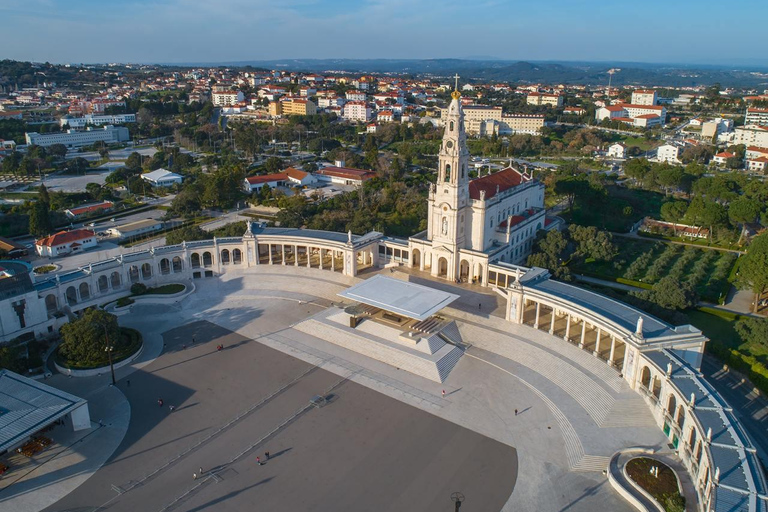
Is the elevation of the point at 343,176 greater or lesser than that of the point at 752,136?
lesser

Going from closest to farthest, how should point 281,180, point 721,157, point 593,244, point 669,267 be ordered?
point 593,244 → point 669,267 → point 281,180 → point 721,157

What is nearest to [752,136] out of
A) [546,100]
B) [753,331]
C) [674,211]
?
[674,211]

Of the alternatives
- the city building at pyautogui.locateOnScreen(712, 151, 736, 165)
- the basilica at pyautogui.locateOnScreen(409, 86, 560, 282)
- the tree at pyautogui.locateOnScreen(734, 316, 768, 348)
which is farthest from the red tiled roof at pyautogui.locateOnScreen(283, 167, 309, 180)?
the city building at pyautogui.locateOnScreen(712, 151, 736, 165)

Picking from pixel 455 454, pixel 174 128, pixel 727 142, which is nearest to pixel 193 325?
pixel 455 454

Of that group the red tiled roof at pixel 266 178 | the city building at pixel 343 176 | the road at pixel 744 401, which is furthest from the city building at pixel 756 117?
the road at pixel 744 401

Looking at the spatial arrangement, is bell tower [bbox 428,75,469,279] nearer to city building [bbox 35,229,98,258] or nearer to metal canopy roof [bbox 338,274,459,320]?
metal canopy roof [bbox 338,274,459,320]

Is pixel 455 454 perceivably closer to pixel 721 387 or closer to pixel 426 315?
pixel 426 315

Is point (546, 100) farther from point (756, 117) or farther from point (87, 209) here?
point (87, 209)

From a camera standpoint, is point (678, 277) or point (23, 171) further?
point (23, 171)
